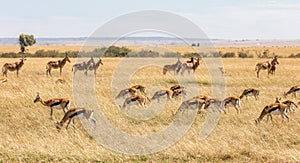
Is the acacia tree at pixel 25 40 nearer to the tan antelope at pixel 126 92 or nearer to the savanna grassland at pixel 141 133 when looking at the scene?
the savanna grassland at pixel 141 133

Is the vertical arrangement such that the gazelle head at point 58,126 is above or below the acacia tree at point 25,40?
below

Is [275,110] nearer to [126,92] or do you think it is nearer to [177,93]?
[177,93]

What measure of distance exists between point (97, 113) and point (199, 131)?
12.6ft

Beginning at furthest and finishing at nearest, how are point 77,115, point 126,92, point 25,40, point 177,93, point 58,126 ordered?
1. point 25,40
2. point 126,92
3. point 177,93
4. point 77,115
5. point 58,126

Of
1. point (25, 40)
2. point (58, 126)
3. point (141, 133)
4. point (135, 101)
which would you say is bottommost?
point (141, 133)

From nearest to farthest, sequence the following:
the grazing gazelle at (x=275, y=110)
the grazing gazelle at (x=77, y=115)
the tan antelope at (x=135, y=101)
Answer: the grazing gazelle at (x=77, y=115) < the grazing gazelle at (x=275, y=110) < the tan antelope at (x=135, y=101)

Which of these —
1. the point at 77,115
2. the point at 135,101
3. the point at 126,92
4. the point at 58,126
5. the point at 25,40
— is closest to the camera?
the point at 58,126

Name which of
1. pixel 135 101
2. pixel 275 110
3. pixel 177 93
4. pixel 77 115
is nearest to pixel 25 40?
pixel 177 93

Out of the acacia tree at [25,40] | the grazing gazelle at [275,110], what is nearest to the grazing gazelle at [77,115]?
the grazing gazelle at [275,110]

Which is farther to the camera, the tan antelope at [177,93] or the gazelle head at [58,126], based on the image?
the tan antelope at [177,93]

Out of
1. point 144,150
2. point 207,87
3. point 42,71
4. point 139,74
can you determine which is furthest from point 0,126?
point 42,71

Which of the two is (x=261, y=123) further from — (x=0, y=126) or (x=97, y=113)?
(x=0, y=126)

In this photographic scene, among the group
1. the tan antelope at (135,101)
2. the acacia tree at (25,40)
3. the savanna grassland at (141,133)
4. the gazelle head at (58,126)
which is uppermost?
the acacia tree at (25,40)

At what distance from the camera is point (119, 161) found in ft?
31.4
